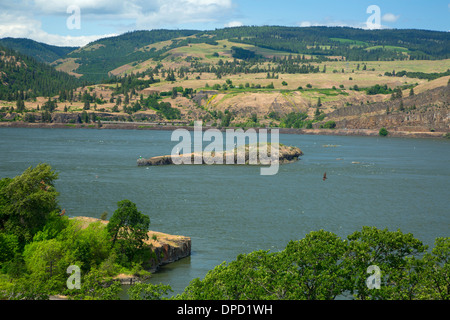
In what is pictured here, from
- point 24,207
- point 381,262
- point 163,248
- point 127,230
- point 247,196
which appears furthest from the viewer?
point 247,196

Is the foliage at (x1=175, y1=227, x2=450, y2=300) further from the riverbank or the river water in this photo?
the riverbank

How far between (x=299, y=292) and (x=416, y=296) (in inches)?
260

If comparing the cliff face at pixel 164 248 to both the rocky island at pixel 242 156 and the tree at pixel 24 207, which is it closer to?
the tree at pixel 24 207

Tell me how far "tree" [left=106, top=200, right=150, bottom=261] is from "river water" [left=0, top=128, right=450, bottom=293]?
320 centimetres

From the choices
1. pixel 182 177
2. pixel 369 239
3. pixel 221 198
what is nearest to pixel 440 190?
pixel 221 198

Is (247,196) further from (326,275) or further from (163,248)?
(326,275)

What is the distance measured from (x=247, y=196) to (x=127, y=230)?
4110cm

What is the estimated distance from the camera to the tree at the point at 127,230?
144 ft

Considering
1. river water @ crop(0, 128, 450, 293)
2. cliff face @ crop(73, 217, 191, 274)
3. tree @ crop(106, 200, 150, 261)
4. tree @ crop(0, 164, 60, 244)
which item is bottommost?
river water @ crop(0, 128, 450, 293)

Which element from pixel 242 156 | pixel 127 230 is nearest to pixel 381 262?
pixel 127 230

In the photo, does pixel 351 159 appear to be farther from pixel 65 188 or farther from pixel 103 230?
pixel 103 230

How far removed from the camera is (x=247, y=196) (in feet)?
278

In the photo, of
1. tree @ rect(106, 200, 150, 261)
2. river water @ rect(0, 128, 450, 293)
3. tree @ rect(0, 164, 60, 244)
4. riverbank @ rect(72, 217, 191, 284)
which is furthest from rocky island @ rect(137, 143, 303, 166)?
tree @ rect(0, 164, 60, 244)

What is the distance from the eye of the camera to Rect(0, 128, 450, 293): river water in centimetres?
5750
